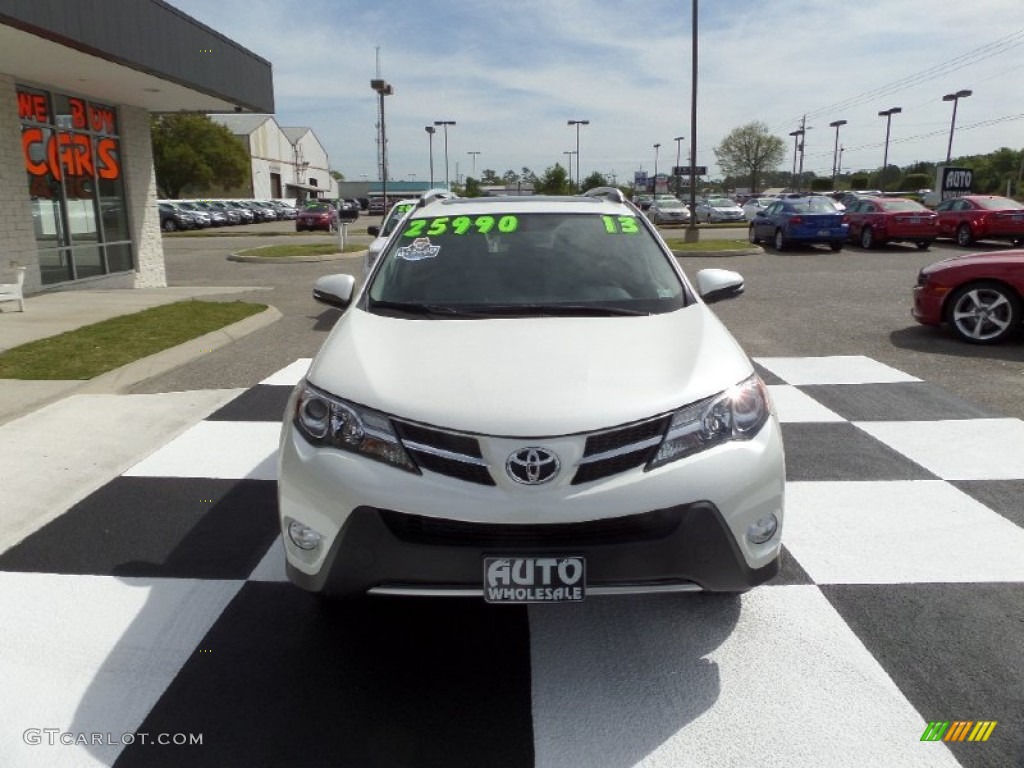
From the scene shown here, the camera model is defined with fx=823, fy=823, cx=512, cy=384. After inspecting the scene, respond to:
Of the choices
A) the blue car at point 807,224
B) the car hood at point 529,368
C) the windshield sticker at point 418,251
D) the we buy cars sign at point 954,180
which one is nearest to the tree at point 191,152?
the we buy cars sign at point 954,180

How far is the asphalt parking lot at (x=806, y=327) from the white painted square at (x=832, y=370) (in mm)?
242

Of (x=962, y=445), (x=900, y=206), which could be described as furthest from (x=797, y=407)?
(x=900, y=206)

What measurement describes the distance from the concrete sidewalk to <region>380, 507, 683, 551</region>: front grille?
4812mm

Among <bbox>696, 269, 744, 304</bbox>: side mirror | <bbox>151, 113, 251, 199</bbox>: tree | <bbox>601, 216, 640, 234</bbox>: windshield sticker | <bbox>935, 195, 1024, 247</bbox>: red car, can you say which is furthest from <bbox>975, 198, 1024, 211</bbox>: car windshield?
<bbox>151, 113, 251, 199</bbox>: tree

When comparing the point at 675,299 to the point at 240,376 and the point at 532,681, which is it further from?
the point at 240,376

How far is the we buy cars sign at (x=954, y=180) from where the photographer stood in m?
34.6

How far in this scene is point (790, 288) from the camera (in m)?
14.3

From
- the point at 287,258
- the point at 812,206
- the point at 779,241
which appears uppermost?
the point at 812,206

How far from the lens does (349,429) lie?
111 inches

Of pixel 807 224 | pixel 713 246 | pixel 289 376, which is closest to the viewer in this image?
pixel 289 376

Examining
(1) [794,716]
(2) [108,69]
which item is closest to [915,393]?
(1) [794,716]

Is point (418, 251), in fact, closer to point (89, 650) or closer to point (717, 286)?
point (717, 286)

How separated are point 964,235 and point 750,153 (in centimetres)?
8145

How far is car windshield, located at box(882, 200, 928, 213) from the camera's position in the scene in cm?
2223
